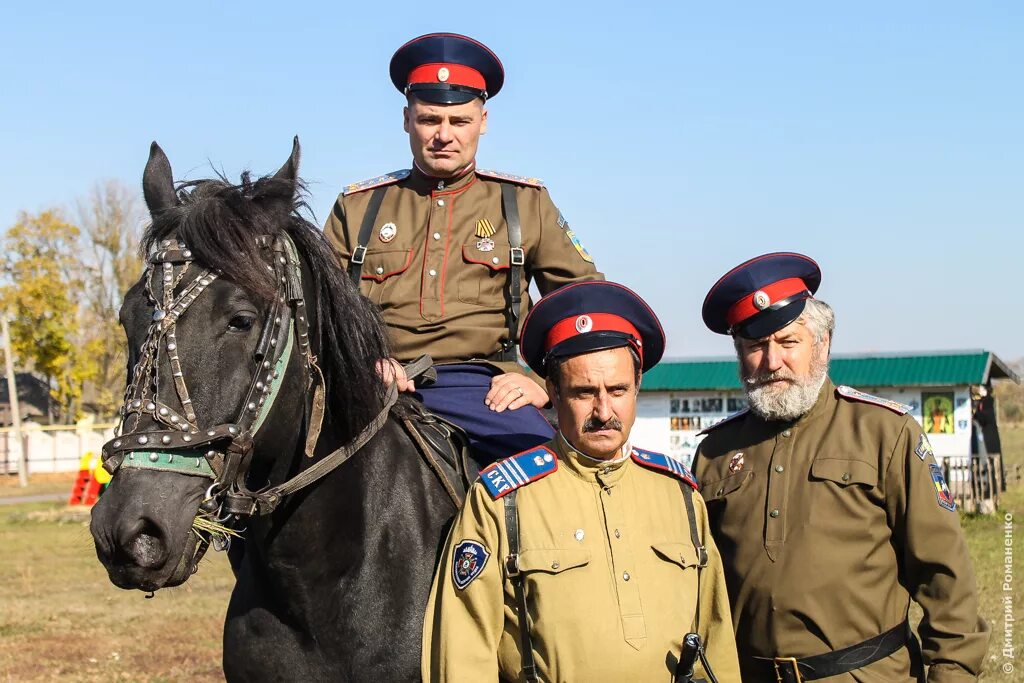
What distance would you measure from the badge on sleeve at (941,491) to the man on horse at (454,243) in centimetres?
135

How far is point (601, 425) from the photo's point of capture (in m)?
2.90

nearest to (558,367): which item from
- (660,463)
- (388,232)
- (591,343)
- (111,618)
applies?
(591,343)

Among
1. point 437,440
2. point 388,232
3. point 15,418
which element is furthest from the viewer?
point 15,418

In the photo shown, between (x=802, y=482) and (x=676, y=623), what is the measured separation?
0.82m

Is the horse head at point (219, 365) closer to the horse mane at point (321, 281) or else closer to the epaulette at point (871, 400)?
the horse mane at point (321, 281)

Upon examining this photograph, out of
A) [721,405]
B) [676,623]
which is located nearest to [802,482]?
[676,623]

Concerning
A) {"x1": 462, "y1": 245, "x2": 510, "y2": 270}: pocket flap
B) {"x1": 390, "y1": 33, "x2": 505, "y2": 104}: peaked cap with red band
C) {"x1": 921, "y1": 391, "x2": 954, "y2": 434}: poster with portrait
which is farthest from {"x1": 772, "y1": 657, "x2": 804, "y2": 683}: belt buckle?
{"x1": 921, "y1": 391, "x2": 954, "y2": 434}: poster with portrait

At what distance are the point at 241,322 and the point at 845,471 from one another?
1.95 m

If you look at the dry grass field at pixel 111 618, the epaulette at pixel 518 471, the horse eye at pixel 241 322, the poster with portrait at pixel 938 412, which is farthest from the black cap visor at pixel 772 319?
the poster with portrait at pixel 938 412

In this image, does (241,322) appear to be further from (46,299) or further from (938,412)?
(46,299)

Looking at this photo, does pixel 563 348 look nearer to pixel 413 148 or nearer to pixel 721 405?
pixel 413 148

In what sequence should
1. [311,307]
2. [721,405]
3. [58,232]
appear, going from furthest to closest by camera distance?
[58,232]
[721,405]
[311,307]

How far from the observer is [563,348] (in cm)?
301

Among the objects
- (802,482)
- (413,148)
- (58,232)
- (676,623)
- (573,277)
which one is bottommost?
(676,623)
